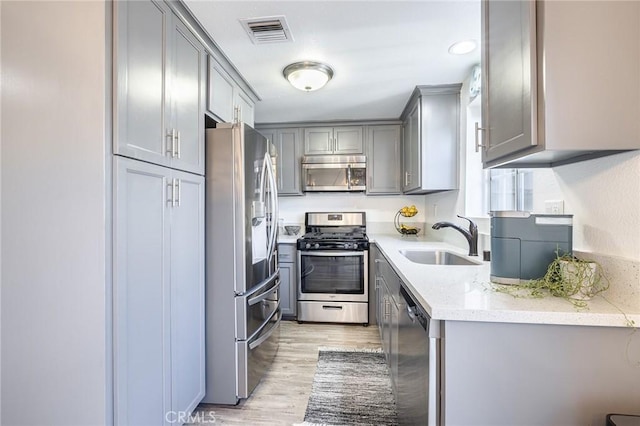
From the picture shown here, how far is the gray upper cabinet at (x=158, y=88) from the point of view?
1.17m

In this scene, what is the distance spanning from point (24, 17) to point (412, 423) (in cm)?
222

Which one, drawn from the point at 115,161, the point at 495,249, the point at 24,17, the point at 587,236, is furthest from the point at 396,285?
the point at 24,17

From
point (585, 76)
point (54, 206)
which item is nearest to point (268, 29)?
point (54, 206)

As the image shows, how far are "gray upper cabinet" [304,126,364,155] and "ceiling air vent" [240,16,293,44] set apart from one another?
173cm

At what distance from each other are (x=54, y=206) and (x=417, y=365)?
5.00 feet

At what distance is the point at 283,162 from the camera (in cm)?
364

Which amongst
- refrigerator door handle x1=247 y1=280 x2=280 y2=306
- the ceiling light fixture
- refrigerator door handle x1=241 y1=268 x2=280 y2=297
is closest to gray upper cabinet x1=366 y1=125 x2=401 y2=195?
the ceiling light fixture

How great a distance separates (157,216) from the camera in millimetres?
1370

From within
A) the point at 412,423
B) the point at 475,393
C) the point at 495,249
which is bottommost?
the point at 412,423

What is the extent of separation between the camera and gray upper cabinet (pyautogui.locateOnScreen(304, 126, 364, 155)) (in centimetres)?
358

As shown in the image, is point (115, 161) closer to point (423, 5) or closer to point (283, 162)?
point (423, 5)

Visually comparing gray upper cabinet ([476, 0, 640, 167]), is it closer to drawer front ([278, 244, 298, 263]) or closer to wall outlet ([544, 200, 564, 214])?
wall outlet ([544, 200, 564, 214])

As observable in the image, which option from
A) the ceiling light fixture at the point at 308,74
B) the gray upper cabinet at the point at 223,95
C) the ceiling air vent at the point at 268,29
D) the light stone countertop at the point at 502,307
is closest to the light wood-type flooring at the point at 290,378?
the light stone countertop at the point at 502,307

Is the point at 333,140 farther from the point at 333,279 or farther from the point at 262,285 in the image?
the point at 262,285
